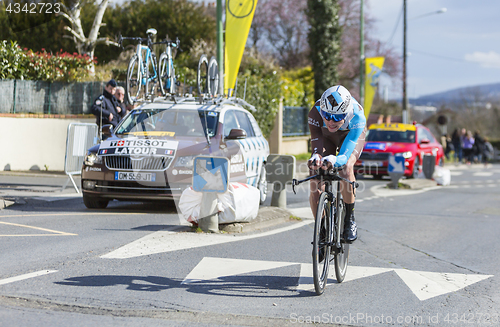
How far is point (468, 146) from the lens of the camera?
32375 millimetres

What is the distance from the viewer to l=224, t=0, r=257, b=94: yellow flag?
609 inches

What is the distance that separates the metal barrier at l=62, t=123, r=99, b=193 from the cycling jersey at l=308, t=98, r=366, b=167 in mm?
6908

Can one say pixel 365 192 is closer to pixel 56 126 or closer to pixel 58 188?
pixel 58 188

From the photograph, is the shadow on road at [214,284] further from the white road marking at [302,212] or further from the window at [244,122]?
the window at [244,122]

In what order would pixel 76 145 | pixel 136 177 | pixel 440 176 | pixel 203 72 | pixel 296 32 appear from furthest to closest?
pixel 296 32
pixel 440 176
pixel 203 72
pixel 76 145
pixel 136 177

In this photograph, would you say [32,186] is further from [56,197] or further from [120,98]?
[120,98]

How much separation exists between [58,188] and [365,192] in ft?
23.3

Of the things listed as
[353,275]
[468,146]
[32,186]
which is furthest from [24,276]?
[468,146]

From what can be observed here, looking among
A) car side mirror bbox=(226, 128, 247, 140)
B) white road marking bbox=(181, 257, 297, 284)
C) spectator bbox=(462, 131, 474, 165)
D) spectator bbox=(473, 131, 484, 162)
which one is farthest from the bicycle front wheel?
spectator bbox=(473, 131, 484, 162)

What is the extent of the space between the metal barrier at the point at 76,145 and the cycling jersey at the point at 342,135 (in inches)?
272

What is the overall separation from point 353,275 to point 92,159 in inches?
196

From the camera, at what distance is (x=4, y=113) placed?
1545 centimetres

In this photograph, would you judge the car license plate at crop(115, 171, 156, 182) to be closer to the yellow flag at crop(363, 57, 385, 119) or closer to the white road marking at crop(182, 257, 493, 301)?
the white road marking at crop(182, 257, 493, 301)

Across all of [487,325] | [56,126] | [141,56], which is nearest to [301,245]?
[487,325]
